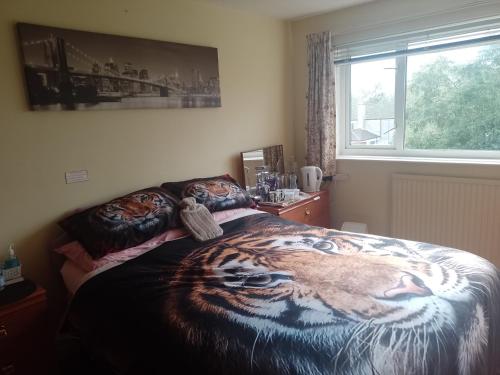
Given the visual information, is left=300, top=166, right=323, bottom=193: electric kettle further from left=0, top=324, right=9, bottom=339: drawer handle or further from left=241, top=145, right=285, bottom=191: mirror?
left=0, top=324, right=9, bottom=339: drawer handle

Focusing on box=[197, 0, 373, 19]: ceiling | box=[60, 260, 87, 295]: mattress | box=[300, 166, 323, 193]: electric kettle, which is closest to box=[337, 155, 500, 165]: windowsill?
box=[300, 166, 323, 193]: electric kettle

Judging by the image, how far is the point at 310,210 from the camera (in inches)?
129

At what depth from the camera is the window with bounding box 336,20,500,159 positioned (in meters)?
2.81

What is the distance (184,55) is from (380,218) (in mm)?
2287


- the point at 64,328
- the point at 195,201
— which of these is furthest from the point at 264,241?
the point at 64,328

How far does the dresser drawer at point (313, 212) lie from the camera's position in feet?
10.1

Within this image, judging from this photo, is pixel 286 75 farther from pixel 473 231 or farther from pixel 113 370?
pixel 113 370

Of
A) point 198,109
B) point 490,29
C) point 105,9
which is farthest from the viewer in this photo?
point 198,109

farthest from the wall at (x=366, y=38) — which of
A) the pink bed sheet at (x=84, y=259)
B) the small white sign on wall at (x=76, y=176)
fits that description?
the small white sign on wall at (x=76, y=176)

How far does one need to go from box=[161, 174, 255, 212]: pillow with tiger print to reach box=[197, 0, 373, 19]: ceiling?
1.47m

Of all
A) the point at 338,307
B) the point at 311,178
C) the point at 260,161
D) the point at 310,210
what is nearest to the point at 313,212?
the point at 310,210

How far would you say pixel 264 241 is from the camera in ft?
7.05

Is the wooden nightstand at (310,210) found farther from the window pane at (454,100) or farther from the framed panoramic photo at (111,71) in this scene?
the framed panoramic photo at (111,71)

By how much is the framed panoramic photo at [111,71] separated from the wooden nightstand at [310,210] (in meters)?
1.08
